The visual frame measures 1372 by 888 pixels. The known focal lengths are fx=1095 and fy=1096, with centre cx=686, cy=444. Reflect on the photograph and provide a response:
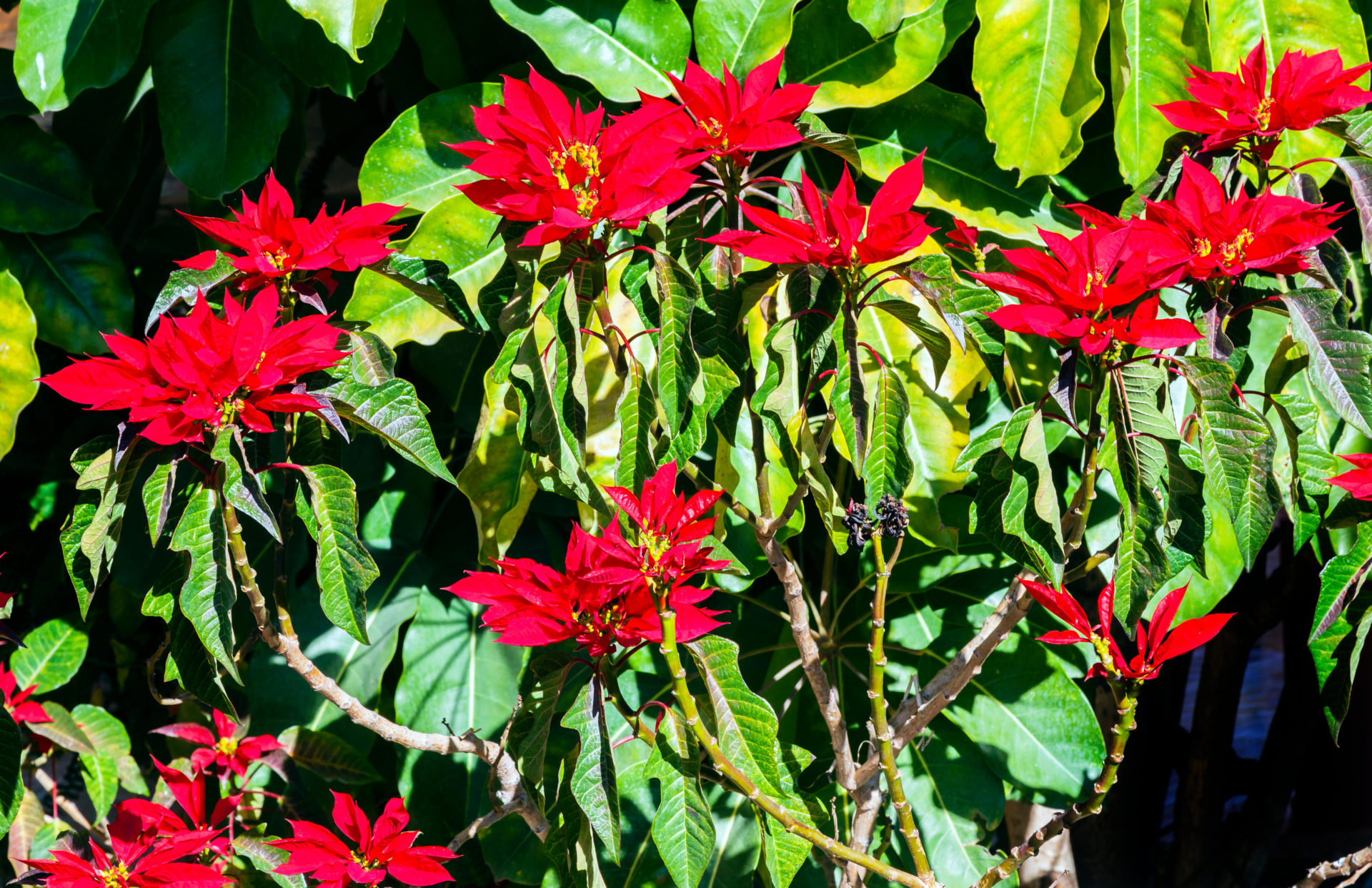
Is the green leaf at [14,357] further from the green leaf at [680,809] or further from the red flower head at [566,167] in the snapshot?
the green leaf at [680,809]

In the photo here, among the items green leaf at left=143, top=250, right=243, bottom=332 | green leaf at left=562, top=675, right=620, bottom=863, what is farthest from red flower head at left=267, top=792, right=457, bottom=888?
green leaf at left=143, top=250, right=243, bottom=332

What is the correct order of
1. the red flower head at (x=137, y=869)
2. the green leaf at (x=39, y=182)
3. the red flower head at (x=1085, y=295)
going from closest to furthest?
the red flower head at (x=1085, y=295) < the red flower head at (x=137, y=869) < the green leaf at (x=39, y=182)

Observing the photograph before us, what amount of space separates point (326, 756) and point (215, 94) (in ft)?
2.43

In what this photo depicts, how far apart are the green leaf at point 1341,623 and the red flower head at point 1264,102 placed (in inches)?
13.0

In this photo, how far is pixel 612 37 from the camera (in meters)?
1.16

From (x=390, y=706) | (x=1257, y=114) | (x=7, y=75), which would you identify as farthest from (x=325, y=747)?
(x=1257, y=114)

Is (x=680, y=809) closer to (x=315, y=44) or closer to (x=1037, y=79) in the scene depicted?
(x=1037, y=79)

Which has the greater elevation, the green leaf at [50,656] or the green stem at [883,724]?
the green stem at [883,724]

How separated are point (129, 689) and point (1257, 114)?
1.78 m

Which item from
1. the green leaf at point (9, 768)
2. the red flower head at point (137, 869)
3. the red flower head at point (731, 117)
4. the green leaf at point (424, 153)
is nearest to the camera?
the red flower head at point (731, 117)

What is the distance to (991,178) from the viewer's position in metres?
1.17

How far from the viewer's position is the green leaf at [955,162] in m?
1.16

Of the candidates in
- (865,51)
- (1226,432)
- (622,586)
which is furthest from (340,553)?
(865,51)

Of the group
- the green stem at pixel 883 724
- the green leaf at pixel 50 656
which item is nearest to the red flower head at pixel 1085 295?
the green stem at pixel 883 724
